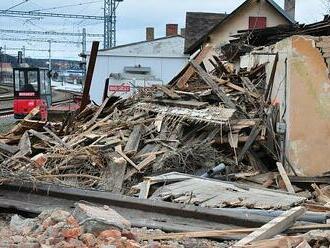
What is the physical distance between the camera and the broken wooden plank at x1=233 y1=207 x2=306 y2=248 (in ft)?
18.6

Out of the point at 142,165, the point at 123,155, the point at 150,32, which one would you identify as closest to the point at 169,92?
the point at 123,155

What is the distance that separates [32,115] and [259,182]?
617 cm

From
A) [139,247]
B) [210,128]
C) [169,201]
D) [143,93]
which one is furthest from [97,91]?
[139,247]

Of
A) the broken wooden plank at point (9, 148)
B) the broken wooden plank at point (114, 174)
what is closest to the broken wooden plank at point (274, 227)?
the broken wooden plank at point (114, 174)

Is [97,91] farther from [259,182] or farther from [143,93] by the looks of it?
[259,182]

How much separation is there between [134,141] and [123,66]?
2324 cm

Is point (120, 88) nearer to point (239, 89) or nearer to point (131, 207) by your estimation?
point (239, 89)

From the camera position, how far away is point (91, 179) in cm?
938

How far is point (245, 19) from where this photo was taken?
121ft

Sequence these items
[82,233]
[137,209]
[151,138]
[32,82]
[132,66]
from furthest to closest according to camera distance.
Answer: [132,66], [32,82], [151,138], [137,209], [82,233]

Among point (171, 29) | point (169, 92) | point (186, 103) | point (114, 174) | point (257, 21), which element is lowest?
point (114, 174)

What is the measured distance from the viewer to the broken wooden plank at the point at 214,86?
1162cm

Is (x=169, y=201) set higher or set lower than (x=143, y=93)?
lower

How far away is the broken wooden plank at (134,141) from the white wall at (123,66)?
21.9 metres
